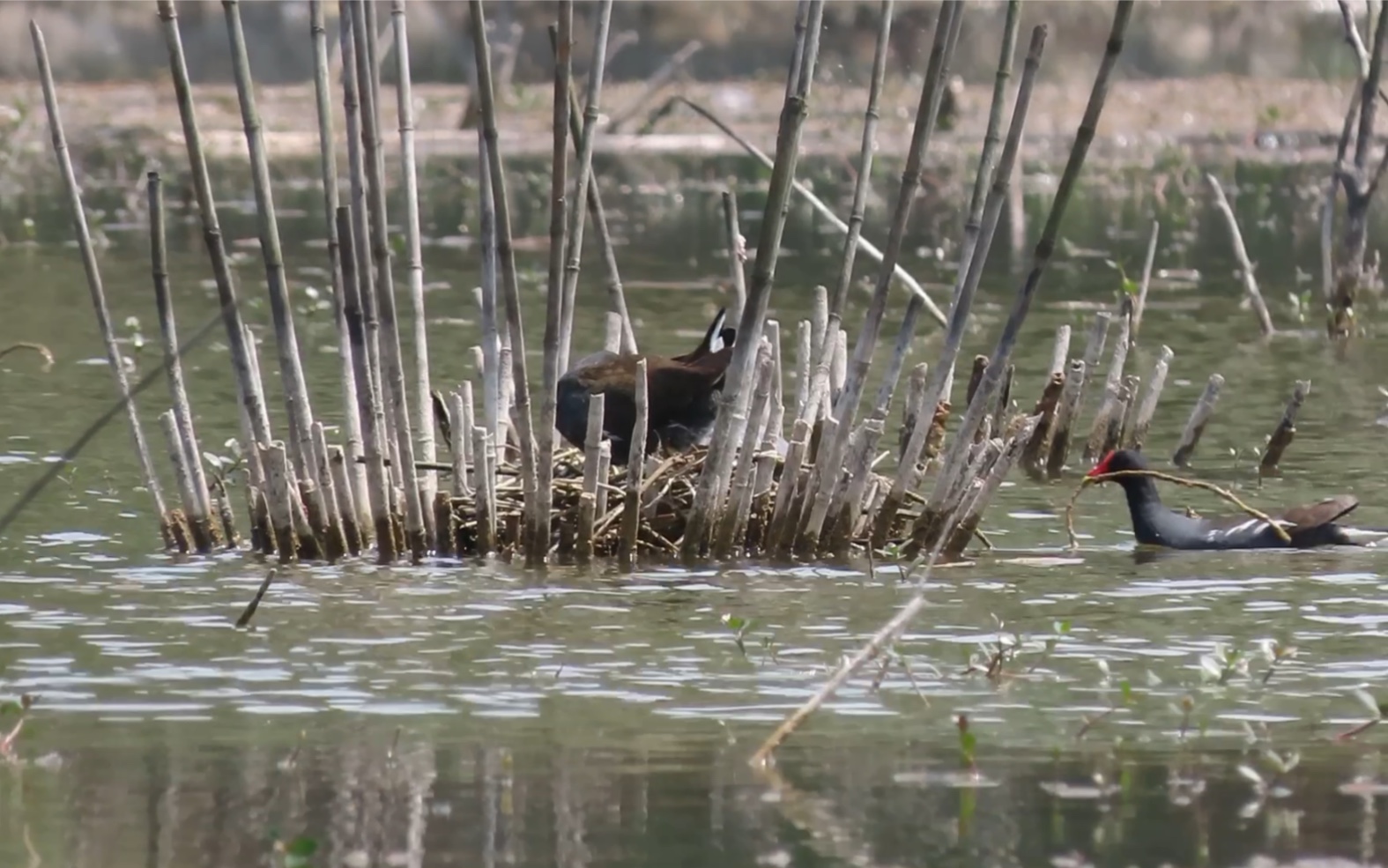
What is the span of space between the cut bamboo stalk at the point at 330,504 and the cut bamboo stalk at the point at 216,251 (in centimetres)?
20

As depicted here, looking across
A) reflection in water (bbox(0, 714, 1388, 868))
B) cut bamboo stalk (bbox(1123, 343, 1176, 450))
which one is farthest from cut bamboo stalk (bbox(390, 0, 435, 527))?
cut bamboo stalk (bbox(1123, 343, 1176, 450))

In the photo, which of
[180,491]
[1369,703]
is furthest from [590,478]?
[1369,703]

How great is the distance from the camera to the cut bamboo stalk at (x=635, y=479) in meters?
8.86

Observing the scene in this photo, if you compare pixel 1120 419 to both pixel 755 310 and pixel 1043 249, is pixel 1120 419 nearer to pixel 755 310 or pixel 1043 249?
pixel 1043 249

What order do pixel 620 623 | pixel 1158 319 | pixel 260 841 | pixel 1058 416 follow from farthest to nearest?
pixel 1158 319 < pixel 1058 416 < pixel 620 623 < pixel 260 841

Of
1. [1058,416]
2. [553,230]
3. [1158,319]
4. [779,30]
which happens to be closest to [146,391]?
[1058,416]

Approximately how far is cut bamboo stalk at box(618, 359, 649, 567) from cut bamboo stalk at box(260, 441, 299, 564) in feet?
3.88

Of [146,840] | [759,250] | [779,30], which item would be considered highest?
[759,250]

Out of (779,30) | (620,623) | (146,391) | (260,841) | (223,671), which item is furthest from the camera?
(779,30)

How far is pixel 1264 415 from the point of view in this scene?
13883 millimetres

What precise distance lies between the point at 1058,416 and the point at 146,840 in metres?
6.80

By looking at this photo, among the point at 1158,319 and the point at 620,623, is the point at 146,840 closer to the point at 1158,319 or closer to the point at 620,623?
the point at 620,623

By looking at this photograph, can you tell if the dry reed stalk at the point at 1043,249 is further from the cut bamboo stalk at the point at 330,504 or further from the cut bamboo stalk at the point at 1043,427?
the cut bamboo stalk at the point at 1043,427

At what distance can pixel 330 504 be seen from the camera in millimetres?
9016
